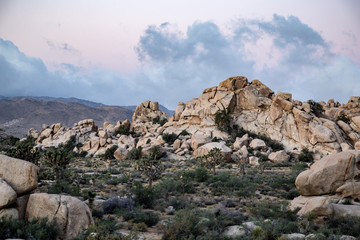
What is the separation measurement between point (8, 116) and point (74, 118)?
37919 millimetres

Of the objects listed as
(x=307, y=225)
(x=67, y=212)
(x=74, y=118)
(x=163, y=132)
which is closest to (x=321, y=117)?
(x=163, y=132)

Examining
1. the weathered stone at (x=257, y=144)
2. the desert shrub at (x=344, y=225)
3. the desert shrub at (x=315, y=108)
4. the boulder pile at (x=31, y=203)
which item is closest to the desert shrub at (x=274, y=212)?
the desert shrub at (x=344, y=225)

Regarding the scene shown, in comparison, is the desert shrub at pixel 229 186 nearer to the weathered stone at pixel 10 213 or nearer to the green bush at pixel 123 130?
the weathered stone at pixel 10 213

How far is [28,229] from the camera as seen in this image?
23.0 ft

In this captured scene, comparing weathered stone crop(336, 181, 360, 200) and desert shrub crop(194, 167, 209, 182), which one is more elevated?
weathered stone crop(336, 181, 360, 200)

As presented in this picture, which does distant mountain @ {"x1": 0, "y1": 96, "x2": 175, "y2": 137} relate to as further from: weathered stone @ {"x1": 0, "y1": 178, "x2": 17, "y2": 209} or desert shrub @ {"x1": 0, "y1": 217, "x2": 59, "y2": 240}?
desert shrub @ {"x1": 0, "y1": 217, "x2": 59, "y2": 240}

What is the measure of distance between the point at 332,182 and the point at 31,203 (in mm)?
13161

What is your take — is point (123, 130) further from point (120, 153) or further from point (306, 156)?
point (306, 156)

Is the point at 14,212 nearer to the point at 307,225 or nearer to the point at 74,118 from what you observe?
the point at 307,225

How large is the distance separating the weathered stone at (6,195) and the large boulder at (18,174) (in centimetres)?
43

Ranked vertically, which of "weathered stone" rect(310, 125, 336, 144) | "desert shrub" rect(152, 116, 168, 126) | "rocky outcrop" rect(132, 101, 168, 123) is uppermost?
"rocky outcrop" rect(132, 101, 168, 123)

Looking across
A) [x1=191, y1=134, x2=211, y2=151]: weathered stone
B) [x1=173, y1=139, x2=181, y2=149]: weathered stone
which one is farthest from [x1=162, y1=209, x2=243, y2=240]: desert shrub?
[x1=173, y1=139, x2=181, y2=149]: weathered stone

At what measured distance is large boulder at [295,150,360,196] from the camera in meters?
12.3

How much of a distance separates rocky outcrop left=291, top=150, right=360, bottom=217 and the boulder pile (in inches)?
370
